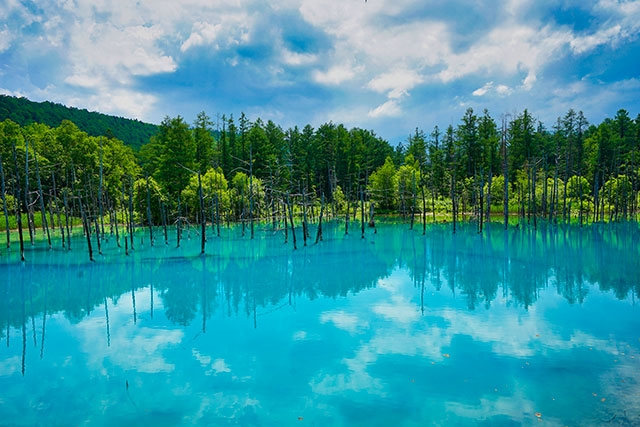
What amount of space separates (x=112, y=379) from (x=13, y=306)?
976 centimetres

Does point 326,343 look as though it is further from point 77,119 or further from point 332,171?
point 77,119

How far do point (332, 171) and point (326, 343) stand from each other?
114ft

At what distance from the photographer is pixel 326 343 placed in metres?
11.5

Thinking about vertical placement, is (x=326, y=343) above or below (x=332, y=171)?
below

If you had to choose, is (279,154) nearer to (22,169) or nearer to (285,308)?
(22,169)

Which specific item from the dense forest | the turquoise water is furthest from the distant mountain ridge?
the turquoise water

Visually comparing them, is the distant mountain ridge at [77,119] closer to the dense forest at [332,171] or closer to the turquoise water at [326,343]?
the dense forest at [332,171]

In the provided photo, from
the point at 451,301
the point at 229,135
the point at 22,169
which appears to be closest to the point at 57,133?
the point at 22,169

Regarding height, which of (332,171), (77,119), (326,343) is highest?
(77,119)

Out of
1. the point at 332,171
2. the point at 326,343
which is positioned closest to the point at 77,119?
the point at 332,171

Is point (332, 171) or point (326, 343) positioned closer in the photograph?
point (326, 343)

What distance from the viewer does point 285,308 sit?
15.5 metres

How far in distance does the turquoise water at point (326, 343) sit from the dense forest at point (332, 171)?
23211 mm

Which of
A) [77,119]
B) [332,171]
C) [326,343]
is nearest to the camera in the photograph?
[326,343]
